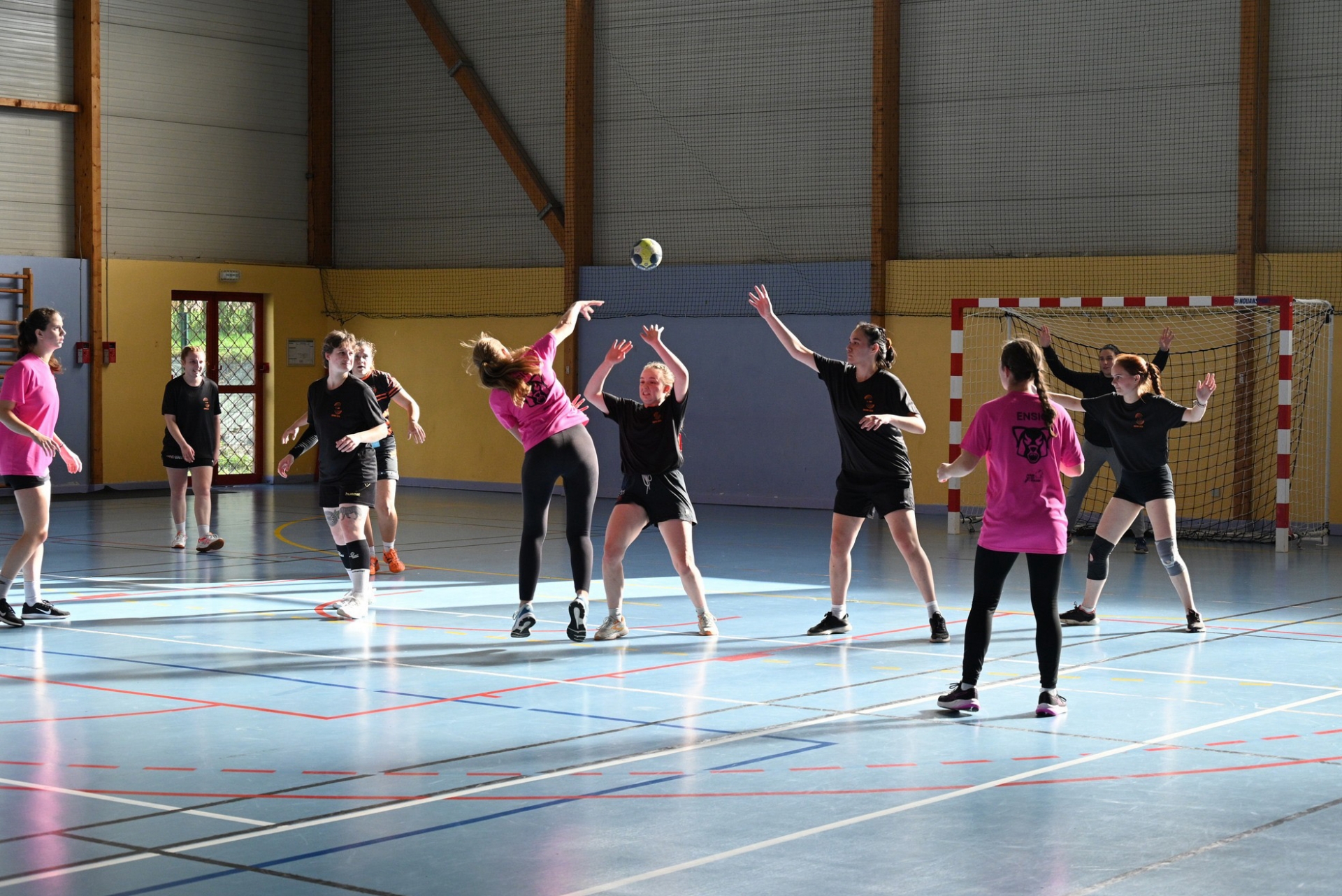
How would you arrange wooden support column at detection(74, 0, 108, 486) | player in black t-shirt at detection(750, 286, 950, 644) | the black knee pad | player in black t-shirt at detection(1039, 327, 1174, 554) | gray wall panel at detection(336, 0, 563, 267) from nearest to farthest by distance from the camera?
player in black t-shirt at detection(750, 286, 950, 644)
the black knee pad
player in black t-shirt at detection(1039, 327, 1174, 554)
wooden support column at detection(74, 0, 108, 486)
gray wall panel at detection(336, 0, 563, 267)

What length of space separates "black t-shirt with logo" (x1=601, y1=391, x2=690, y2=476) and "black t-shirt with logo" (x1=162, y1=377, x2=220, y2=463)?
21.9ft

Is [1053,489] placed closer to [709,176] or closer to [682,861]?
[682,861]

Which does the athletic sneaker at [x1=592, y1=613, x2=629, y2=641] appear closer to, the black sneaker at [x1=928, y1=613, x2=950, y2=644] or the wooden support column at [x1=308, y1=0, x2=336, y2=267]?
the black sneaker at [x1=928, y1=613, x2=950, y2=644]

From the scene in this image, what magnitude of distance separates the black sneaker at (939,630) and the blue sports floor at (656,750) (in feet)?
0.35

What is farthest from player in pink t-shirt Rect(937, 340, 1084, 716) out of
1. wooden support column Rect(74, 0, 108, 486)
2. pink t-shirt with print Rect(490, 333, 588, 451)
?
wooden support column Rect(74, 0, 108, 486)

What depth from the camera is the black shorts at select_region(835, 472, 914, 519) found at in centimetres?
945

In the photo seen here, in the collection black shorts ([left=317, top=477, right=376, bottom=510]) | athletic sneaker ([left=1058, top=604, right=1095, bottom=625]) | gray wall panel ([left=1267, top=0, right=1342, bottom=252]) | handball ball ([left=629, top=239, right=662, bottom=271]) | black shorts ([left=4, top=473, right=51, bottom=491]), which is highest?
gray wall panel ([left=1267, top=0, right=1342, bottom=252])

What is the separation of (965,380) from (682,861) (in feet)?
46.5

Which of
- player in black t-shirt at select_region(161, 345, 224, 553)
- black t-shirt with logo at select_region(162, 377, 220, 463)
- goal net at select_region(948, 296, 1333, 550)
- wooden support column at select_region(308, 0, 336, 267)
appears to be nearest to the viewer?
player in black t-shirt at select_region(161, 345, 224, 553)

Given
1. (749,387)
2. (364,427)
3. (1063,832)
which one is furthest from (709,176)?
(1063,832)

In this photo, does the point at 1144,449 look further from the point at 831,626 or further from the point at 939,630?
the point at 831,626

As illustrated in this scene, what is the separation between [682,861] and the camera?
16.2ft

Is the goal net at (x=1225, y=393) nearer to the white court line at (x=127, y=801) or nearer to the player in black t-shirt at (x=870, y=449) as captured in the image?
the player in black t-shirt at (x=870, y=449)

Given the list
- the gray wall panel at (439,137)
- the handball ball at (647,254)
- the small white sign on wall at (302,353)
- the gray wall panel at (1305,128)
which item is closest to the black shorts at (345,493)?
the handball ball at (647,254)
